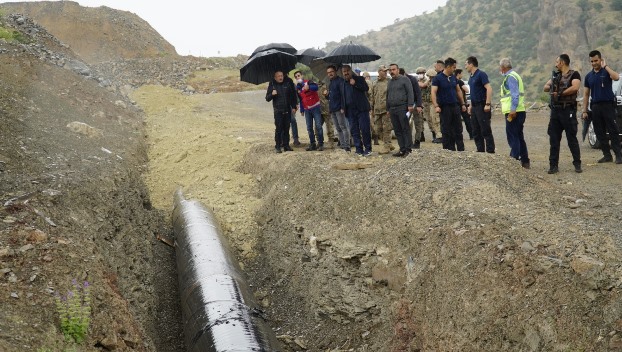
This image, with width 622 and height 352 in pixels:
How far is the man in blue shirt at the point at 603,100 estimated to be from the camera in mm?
9414

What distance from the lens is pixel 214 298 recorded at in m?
6.93

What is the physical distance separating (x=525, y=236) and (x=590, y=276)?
0.89m

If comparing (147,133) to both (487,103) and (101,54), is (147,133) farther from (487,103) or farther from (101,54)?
(101,54)

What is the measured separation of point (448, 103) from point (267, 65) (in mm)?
3734

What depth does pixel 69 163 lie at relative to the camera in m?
9.73

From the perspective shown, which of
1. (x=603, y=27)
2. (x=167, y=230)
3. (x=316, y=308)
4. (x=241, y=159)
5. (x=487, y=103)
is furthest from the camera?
(x=603, y=27)

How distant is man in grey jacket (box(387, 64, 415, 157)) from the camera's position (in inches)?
412

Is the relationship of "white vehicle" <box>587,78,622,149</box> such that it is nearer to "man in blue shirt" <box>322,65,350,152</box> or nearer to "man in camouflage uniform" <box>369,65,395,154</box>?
"man in camouflage uniform" <box>369,65,395,154</box>

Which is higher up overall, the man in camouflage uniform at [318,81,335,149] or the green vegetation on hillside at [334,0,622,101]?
the green vegetation on hillside at [334,0,622,101]

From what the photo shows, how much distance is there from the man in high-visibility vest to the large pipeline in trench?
4.65 m

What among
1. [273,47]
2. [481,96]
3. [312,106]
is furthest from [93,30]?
[481,96]

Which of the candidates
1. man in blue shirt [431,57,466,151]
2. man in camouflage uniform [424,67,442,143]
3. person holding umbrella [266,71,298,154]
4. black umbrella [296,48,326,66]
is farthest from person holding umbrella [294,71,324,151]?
man in camouflage uniform [424,67,442,143]

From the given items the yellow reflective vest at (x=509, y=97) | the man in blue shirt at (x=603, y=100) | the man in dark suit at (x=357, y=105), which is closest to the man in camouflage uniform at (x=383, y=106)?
the man in dark suit at (x=357, y=105)

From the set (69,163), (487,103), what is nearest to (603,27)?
(487,103)
